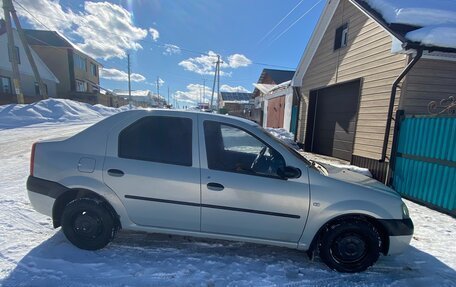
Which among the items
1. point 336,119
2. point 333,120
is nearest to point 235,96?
point 333,120

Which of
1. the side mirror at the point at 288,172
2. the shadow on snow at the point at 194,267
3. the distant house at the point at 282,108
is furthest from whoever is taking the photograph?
the distant house at the point at 282,108

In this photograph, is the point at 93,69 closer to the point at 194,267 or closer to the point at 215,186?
the point at 215,186

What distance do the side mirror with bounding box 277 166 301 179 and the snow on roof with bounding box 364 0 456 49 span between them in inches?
198

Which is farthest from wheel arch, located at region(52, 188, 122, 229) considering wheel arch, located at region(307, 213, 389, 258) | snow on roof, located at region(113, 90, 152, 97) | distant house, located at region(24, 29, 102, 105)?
snow on roof, located at region(113, 90, 152, 97)

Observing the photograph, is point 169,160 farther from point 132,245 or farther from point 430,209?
point 430,209

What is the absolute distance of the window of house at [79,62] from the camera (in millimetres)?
33562

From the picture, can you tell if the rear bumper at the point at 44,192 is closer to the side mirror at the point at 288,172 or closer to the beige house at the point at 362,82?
the side mirror at the point at 288,172

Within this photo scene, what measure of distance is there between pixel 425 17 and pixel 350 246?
6356 mm

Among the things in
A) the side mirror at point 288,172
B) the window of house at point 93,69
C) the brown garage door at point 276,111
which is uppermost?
the window of house at point 93,69

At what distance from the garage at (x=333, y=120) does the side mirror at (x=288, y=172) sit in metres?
6.26

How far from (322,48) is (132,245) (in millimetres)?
10395

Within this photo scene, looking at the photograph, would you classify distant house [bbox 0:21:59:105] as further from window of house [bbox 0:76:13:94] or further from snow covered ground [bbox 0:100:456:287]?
snow covered ground [bbox 0:100:456:287]

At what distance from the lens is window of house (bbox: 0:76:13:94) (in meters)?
23.6

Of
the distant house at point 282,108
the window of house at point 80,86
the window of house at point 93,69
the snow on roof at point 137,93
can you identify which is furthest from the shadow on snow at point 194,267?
the snow on roof at point 137,93
